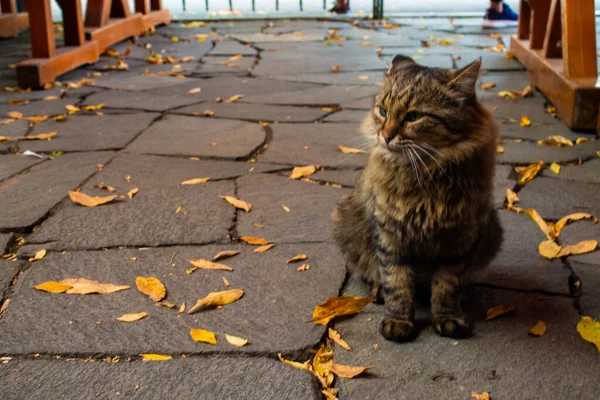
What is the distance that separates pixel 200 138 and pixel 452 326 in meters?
2.67

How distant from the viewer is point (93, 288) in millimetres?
2561

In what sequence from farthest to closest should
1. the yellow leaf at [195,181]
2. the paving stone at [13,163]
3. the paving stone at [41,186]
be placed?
the paving stone at [13,163]
the yellow leaf at [195,181]
the paving stone at [41,186]

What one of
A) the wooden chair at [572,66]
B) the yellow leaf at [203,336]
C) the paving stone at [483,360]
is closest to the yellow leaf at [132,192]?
the yellow leaf at [203,336]

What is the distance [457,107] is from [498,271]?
0.92m

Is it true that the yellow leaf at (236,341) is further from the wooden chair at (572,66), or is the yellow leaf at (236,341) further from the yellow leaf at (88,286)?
the wooden chair at (572,66)

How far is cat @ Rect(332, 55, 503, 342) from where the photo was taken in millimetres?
2131

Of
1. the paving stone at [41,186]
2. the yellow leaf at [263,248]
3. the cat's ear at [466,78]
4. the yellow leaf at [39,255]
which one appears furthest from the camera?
the paving stone at [41,186]

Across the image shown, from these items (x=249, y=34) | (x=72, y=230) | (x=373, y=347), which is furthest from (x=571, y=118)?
(x=249, y=34)

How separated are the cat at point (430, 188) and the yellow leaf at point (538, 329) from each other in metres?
0.24

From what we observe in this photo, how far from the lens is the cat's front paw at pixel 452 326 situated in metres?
2.22

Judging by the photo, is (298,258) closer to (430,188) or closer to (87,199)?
(430,188)

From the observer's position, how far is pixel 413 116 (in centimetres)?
215

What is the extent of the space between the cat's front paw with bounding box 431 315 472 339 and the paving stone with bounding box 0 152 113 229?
2007 mm

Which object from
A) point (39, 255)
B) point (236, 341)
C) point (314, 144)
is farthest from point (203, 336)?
point (314, 144)
